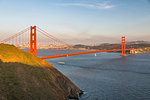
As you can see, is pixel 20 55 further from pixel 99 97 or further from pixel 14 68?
pixel 99 97

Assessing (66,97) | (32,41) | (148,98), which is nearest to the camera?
(66,97)

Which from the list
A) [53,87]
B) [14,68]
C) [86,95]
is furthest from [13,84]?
[86,95]

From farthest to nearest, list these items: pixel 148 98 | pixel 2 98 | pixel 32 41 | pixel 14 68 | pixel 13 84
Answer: pixel 32 41, pixel 148 98, pixel 14 68, pixel 13 84, pixel 2 98

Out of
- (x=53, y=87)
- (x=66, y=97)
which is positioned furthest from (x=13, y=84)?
(x=66, y=97)

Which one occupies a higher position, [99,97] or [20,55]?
[20,55]

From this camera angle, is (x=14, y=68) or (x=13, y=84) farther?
(x=14, y=68)

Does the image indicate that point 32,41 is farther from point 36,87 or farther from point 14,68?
point 36,87

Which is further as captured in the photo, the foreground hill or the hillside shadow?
the foreground hill

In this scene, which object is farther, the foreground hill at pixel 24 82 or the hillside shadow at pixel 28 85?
the foreground hill at pixel 24 82

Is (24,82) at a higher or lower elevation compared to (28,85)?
higher

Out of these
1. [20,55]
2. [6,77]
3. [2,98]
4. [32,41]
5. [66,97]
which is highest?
[32,41]
